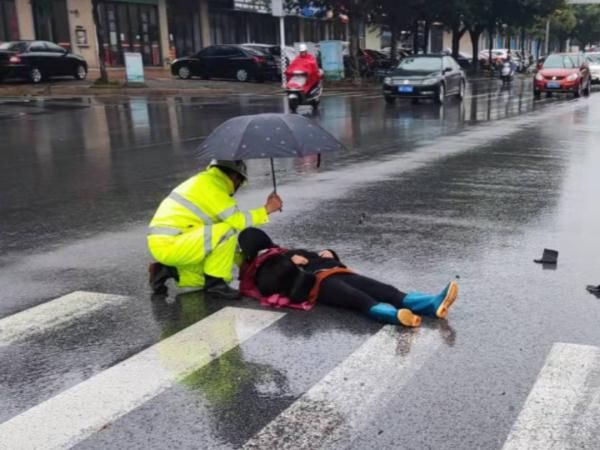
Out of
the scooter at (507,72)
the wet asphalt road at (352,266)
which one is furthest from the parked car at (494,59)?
the wet asphalt road at (352,266)

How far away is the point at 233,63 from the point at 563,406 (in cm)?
3148

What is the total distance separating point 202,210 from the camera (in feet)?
16.9

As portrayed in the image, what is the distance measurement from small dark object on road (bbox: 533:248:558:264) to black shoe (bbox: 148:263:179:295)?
2.91m

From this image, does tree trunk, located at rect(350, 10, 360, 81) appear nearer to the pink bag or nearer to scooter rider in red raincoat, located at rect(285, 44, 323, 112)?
scooter rider in red raincoat, located at rect(285, 44, 323, 112)

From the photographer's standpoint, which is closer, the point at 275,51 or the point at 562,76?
the point at 562,76

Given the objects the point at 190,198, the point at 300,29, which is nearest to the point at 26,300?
the point at 190,198

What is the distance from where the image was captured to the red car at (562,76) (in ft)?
Answer: 88.6

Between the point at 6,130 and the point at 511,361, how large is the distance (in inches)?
570

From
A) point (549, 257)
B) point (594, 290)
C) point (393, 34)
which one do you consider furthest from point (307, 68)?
point (393, 34)

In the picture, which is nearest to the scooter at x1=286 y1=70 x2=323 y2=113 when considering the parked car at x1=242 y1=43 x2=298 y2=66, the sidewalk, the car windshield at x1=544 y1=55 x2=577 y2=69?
the sidewalk

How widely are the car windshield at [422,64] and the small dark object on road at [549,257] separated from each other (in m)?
19.1

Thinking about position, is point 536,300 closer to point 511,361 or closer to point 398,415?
point 511,361

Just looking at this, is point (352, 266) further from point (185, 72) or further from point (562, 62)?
point (185, 72)

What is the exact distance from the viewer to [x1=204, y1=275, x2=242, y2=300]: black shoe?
17.4 ft
